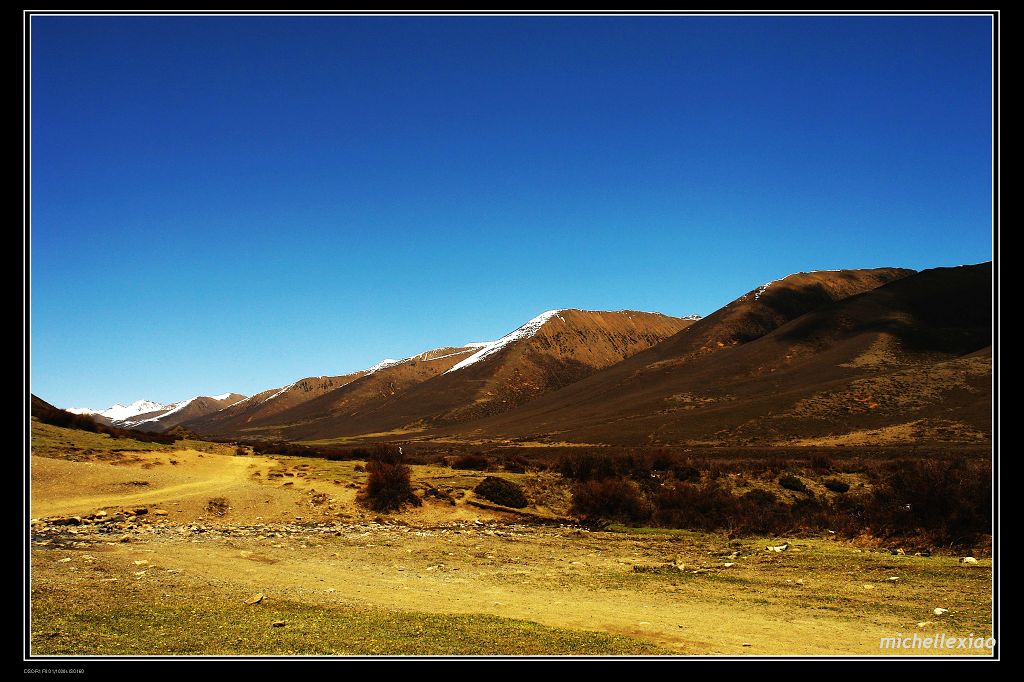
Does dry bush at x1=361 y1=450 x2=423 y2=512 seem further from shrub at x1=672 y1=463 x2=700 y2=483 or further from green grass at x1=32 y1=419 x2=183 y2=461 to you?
green grass at x1=32 y1=419 x2=183 y2=461

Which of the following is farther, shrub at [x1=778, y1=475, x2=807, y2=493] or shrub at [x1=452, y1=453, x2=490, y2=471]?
shrub at [x1=452, y1=453, x2=490, y2=471]

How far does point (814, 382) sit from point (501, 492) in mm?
83007

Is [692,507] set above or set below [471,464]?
above

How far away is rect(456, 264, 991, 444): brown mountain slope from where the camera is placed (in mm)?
74875

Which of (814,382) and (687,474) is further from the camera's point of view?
(814,382)

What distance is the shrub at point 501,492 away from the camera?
25.3 m

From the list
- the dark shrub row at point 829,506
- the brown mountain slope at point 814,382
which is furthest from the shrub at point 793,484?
the brown mountain slope at point 814,382

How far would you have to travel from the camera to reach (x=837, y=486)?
2559 cm

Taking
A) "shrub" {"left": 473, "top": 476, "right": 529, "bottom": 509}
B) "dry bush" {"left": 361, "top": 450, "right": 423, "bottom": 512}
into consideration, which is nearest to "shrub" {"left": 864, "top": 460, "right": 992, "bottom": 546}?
"shrub" {"left": 473, "top": 476, "right": 529, "bottom": 509}

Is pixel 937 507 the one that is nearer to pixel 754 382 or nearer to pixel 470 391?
pixel 754 382

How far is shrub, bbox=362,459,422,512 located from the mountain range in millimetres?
58723

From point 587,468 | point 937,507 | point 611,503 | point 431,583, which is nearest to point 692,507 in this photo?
point 611,503

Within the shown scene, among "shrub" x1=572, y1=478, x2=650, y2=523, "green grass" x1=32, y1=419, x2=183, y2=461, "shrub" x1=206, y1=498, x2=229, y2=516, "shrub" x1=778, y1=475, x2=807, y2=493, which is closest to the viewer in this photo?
"shrub" x1=206, y1=498, x2=229, y2=516

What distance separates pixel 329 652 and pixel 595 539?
45.2 feet
